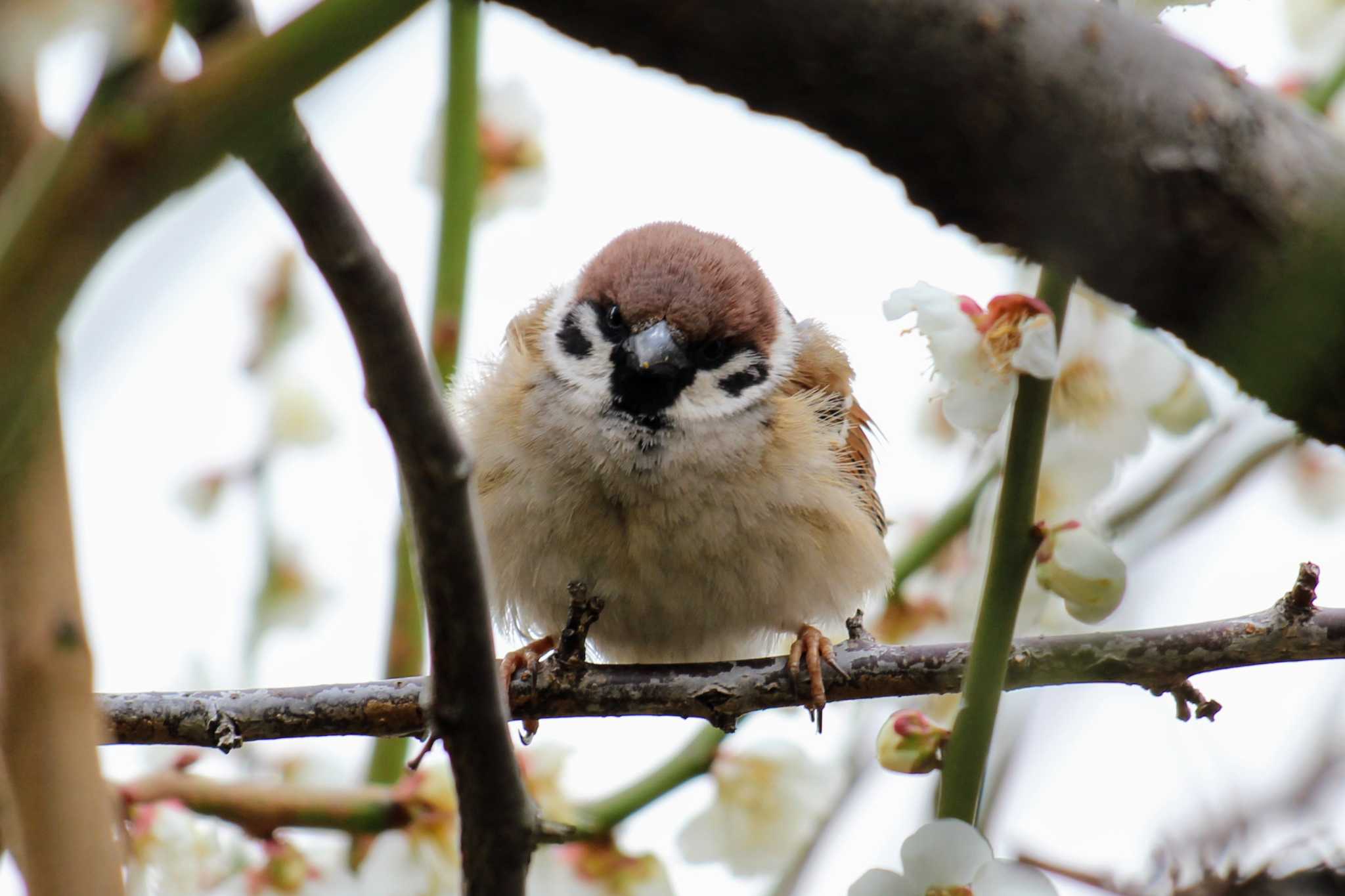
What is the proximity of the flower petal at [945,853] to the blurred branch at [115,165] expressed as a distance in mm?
1130

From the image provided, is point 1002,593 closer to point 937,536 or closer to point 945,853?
point 945,853

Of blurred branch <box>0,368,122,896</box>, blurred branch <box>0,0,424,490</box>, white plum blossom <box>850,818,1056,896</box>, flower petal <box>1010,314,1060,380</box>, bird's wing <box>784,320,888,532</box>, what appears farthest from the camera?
bird's wing <box>784,320,888,532</box>

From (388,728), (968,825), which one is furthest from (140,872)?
(968,825)

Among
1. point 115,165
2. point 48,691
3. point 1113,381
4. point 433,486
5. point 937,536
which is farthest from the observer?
point 937,536

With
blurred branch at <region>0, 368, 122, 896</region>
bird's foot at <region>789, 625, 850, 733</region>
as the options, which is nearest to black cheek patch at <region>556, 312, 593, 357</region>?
bird's foot at <region>789, 625, 850, 733</region>

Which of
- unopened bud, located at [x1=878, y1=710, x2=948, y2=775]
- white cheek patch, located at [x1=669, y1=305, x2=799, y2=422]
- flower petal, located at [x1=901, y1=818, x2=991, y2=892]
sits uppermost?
white cheek patch, located at [x1=669, y1=305, x2=799, y2=422]

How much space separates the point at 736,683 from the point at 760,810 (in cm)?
30

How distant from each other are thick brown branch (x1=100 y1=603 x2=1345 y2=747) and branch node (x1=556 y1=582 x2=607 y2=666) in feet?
0.20

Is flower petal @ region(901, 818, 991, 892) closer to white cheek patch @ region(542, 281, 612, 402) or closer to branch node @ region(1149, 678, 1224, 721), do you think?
branch node @ region(1149, 678, 1224, 721)

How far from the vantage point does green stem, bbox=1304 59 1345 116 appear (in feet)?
8.18

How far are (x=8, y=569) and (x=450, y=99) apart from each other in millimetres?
2187

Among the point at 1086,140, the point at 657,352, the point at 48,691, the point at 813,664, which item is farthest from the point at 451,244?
the point at 48,691

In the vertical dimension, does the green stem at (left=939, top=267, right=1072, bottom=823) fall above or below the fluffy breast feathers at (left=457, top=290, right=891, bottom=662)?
below

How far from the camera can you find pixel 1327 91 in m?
2.51
